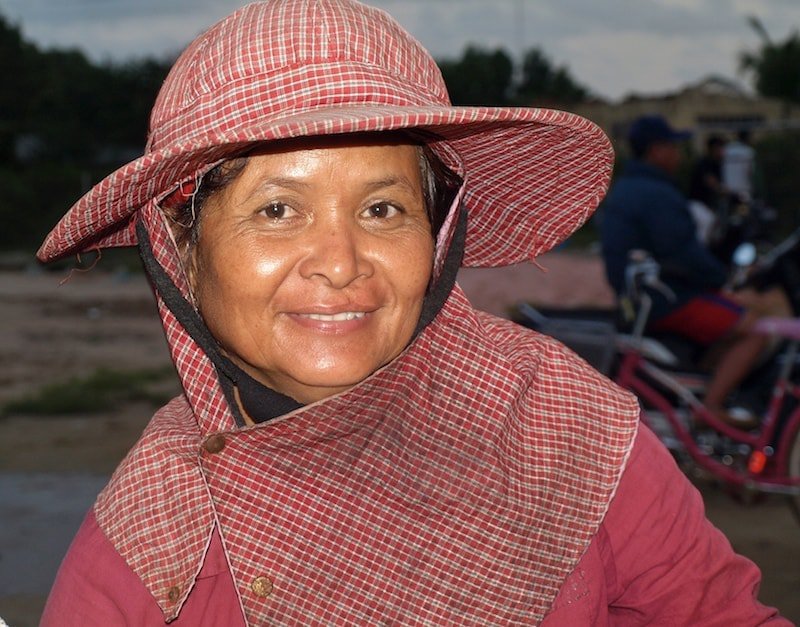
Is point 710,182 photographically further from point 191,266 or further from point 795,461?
point 191,266

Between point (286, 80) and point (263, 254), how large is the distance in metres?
0.23

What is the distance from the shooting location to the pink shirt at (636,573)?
1.60m

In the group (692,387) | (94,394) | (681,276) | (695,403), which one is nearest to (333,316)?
(681,276)

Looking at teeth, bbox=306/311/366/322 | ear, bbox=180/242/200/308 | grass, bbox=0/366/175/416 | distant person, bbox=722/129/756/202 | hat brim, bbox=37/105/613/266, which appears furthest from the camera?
distant person, bbox=722/129/756/202

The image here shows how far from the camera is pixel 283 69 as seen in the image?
62.7 inches

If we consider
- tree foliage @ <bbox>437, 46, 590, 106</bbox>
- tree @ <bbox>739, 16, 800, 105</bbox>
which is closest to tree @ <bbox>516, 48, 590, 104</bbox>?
tree foliage @ <bbox>437, 46, 590, 106</bbox>

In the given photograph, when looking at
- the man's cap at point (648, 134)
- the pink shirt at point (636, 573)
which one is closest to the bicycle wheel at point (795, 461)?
the man's cap at point (648, 134)

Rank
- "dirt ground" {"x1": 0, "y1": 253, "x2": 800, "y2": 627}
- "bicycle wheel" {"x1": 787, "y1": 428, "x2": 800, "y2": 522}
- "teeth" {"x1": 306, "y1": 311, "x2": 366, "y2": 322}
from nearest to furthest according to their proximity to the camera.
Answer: "teeth" {"x1": 306, "y1": 311, "x2": 366, "y2": 322}, "dirt ground" {"x1": 0, "y1": 253, "x2": 800, "y2": 627}, "bicycle wheel" {"x1": 787, "y1": 428, "x2": 800, "y2": 522}

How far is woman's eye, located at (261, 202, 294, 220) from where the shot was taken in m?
1.65

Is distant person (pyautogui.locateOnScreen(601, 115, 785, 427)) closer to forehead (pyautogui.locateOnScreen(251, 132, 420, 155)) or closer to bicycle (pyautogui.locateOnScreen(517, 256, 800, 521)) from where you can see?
bicycle (pyautogui.locateOnScreen(517, 256, 800, 521))

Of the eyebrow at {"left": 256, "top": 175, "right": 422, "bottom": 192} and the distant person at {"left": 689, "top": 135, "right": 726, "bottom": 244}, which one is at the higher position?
the eyebrow at {"left": 256, "top": 175, "right": 422, "bottom": 192}

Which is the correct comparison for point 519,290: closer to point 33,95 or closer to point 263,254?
point 263,254

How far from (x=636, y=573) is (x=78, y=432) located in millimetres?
6567

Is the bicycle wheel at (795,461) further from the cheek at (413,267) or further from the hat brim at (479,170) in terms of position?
the cheek at (413,267)
